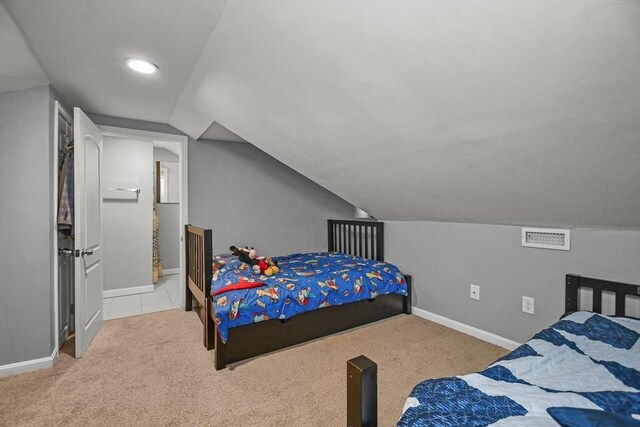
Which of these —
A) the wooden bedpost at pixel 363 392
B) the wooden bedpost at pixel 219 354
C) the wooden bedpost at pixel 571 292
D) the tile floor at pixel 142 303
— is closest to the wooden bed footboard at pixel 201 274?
the wooden bedpost at pixel 219 354

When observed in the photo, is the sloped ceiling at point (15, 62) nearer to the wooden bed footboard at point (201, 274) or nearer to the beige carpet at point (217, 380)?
the wooden bed footboard at point (201, 274)

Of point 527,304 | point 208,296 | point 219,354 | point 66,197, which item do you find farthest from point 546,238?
point 66,197

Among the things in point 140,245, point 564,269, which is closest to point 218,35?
point 564,269

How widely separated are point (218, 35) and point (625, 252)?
2577mm

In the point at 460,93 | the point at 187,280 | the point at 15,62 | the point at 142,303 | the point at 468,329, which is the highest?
the point at 15,62

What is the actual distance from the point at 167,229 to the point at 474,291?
14.8ft

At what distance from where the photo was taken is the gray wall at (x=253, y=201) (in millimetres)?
3477

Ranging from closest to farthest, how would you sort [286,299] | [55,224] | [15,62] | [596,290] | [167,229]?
1. [15,62]
2. [596,290]
3. [55,224]
4. [286,299]
5. [167,229]

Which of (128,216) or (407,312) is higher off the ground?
(128,216)

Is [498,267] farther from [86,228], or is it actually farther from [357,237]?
[86,228]

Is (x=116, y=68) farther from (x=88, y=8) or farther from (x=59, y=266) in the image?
(x=59, y=266)

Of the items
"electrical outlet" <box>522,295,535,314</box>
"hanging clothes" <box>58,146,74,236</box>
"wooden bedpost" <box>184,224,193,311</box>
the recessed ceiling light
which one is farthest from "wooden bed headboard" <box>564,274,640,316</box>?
"hanging clothes" <box>58,146,74,236</box>

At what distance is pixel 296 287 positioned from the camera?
2.34 m

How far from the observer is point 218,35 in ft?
5.15
